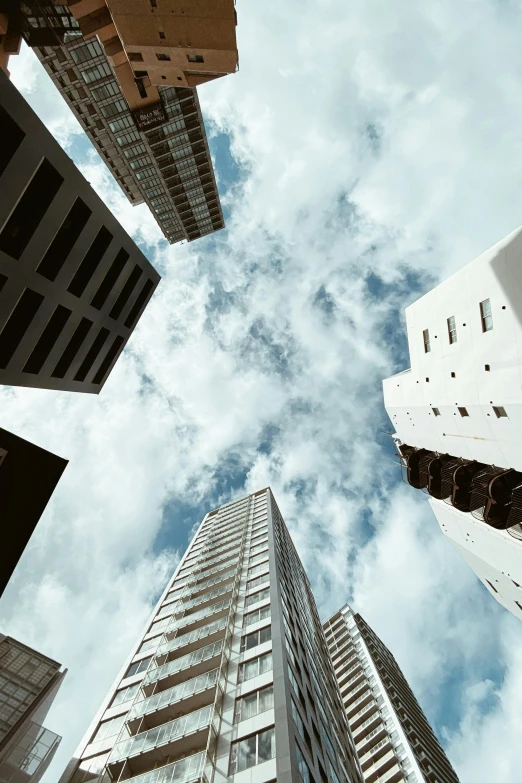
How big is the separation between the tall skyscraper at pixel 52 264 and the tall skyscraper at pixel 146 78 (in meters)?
12.4

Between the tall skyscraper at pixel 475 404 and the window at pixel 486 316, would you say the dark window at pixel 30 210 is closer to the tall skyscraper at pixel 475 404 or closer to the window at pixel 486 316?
the tall skyscraper at pixel 475 404

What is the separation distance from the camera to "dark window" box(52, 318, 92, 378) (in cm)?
2186

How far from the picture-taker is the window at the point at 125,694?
2381 centimetres

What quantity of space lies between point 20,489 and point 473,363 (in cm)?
2188

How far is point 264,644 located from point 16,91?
3060 centimetres

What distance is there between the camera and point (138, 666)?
89.7ft

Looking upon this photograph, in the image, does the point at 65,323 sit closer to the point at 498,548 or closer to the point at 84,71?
the point at 498,548

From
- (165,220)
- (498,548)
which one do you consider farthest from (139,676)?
(165,220)

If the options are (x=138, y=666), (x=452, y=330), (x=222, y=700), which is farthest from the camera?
(x=138, y=666)

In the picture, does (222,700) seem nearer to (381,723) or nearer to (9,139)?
(9,139)

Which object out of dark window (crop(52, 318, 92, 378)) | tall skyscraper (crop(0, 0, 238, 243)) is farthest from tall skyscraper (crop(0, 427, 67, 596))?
tall skyscraper (crop(0, 0, 238, 243))

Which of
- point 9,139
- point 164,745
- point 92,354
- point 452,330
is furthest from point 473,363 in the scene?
point 164,745

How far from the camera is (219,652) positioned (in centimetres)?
2334

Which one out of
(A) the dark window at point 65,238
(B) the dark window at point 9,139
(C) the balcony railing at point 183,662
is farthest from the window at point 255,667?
(B) the dark window at point 9,139
